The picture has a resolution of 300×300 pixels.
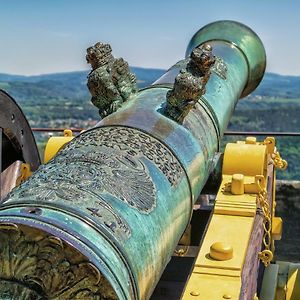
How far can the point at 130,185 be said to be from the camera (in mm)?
2375

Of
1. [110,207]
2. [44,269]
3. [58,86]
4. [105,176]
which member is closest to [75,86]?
[58,86]

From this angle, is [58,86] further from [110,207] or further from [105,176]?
[110,207]

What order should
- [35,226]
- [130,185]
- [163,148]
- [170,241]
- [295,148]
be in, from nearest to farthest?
[35,226] → [130,185] → [170,241] → [163,148] → [295,148]

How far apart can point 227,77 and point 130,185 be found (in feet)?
6.23

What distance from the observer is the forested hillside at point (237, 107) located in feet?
119

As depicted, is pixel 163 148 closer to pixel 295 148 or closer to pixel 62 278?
pixel 62 278

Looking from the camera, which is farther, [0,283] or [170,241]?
[170,241]

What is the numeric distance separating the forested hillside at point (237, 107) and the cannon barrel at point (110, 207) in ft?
70.9

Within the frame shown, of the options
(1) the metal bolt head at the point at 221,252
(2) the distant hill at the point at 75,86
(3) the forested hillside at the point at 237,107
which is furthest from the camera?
(2) the distant hill at the point at 75,86

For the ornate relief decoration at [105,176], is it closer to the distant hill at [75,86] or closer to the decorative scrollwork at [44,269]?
the decorative scrollwork at [44,269]

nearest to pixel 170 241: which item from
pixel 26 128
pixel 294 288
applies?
pixel 294 288

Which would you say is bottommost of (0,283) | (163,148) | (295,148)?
A: (0,283)

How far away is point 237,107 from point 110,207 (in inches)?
1619

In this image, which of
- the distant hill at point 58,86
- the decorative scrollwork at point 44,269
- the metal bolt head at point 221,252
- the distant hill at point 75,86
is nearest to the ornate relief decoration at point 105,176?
the decorative scrollwork at point 44,269
